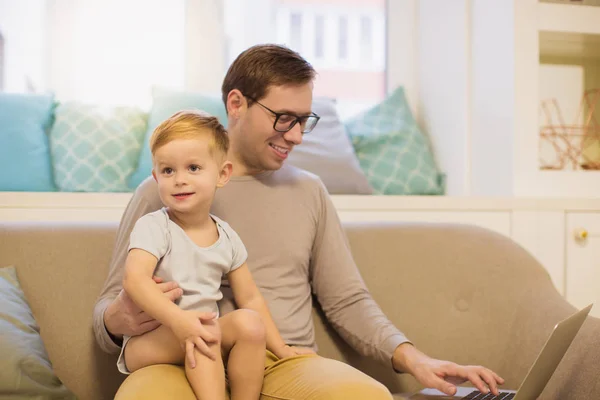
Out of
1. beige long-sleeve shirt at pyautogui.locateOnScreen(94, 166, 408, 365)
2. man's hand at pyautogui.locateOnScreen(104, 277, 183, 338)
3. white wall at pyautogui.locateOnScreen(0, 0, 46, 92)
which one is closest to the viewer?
man's hand at pyautogui.locateOnScreen(104, 277, 183, 338)

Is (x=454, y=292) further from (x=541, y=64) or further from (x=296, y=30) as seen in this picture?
(x=296, y=30)

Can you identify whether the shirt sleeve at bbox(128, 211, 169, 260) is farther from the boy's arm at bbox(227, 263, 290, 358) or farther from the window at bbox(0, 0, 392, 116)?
the window at bbox(0, 0, 392, 116)

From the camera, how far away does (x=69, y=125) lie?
251 centimetres

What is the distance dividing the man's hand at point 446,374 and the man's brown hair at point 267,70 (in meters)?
0.70

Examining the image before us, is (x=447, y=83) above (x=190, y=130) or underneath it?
above

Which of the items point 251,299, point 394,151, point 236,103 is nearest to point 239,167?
point 236,103

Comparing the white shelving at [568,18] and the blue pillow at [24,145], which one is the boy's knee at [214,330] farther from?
the white shelving at [568,18]

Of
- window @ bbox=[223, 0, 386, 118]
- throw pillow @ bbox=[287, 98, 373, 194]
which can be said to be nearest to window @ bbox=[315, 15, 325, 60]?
window @ bbox=[223, 0, 386, 118]

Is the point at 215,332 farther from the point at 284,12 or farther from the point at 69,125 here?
the point at 284,12

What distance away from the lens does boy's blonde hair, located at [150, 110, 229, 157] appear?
1389 mm

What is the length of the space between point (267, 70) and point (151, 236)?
0.53m

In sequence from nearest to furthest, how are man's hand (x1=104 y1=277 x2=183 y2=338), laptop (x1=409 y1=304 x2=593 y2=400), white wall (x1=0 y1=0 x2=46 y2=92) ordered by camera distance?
laptop (x1=409 y1=304 x2=593 y2=400) < man's hand (x1=104 y1=277 x2=183 y2=338) < white wall (x1=0 y1=0 x2=46 y2=92)

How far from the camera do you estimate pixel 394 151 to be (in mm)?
2812

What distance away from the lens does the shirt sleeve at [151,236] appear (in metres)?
1.33
